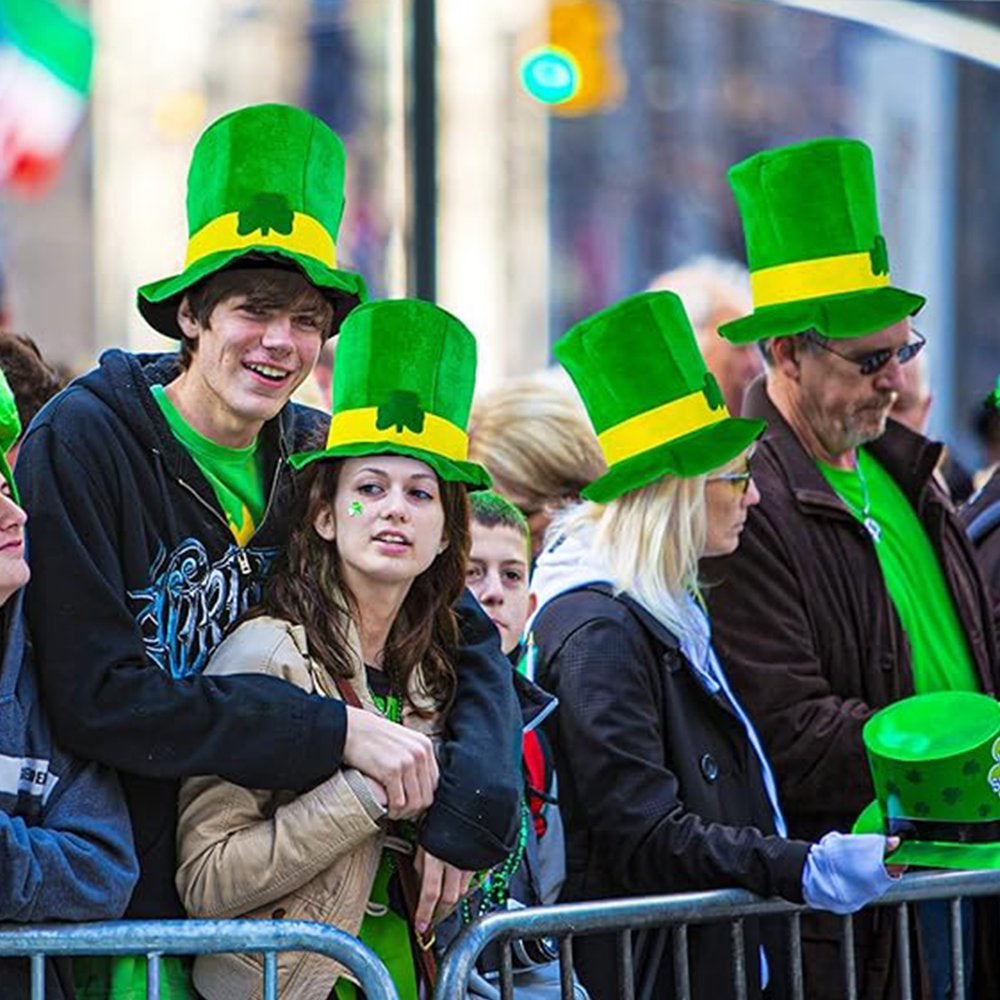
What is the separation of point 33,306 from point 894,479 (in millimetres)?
22375

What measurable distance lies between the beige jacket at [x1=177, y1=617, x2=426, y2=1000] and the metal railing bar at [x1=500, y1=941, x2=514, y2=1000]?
0.35 meters

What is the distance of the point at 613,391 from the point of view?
184 inches

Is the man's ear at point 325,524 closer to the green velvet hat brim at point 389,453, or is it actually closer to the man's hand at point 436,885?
the green velvet hat brim at point 389,453

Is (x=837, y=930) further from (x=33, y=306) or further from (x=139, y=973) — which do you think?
(x=33, y=306)

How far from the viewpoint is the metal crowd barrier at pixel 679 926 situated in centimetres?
387

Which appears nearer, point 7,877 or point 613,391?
point 7,877

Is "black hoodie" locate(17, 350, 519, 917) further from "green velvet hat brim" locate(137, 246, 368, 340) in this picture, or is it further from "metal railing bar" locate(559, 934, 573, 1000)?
"metal railing bar" locate(559, 934, 573, 1000)

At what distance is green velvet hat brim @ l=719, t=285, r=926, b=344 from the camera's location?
4.93 meters

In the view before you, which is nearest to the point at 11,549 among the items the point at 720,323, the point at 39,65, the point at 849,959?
the point at 849,959

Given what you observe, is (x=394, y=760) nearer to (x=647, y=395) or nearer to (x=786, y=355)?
(x=647, y=395)

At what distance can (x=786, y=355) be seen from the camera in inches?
201

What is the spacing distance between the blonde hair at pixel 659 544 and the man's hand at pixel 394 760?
90cm

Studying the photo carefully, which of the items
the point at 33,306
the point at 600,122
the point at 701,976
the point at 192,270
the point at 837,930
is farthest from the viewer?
the point at 600,122

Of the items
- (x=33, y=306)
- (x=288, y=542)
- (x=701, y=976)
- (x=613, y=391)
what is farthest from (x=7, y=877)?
(x=33, y=306)
